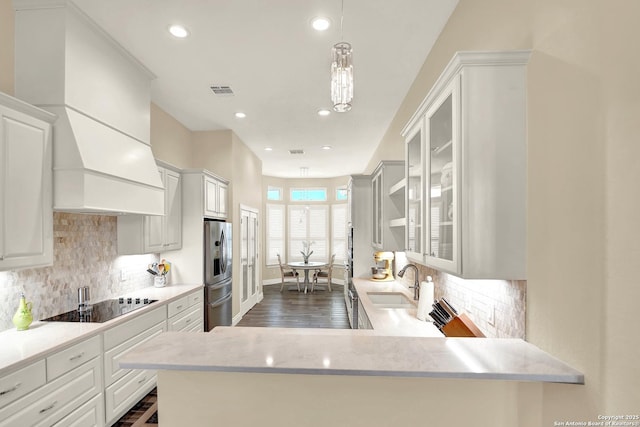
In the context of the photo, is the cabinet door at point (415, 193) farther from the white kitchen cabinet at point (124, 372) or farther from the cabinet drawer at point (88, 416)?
the cabinet drawer at point (88, 416)

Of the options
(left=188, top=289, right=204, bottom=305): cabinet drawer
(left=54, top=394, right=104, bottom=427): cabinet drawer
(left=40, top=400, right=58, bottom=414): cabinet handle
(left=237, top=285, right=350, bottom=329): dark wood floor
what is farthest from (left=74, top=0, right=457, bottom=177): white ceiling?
(left=237, top=285, right=350, bottom=329): dark wood floor

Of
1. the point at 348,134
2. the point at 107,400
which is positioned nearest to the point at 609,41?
the point at 107,400

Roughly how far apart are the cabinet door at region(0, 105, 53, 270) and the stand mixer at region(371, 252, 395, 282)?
11.6 ft

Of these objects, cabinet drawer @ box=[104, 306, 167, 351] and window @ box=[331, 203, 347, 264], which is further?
window @ box=[331, 203, 347, 264]

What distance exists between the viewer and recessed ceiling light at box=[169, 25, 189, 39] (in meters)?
2.47

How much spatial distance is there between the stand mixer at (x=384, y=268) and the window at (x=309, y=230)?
5.13 m

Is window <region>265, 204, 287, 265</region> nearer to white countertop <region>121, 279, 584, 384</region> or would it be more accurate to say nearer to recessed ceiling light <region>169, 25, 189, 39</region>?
recessed ceiling light <region>169, 25, 189, 39</region>

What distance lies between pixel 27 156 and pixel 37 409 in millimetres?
1554

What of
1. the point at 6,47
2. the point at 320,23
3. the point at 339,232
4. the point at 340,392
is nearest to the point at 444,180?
the point at 340,392

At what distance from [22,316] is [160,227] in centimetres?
164

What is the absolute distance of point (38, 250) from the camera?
212cm

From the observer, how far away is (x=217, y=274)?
448 centimetres

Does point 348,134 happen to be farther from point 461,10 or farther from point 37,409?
point 37,409

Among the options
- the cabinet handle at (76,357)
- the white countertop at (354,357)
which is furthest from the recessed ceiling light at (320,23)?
the cabinet handle at (76,357)
